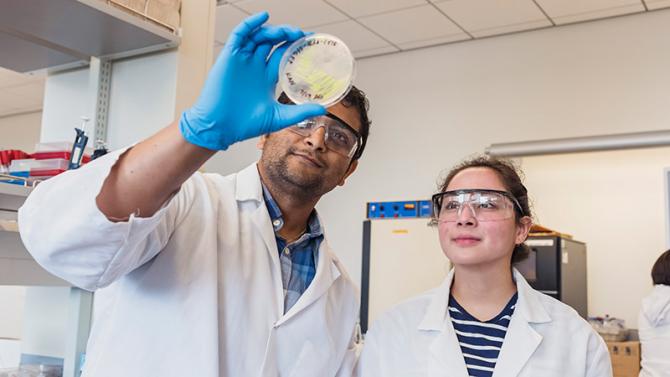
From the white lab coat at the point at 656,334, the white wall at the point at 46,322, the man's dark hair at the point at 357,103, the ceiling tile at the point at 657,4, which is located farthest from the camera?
the ceiling tile at the point at 657,4

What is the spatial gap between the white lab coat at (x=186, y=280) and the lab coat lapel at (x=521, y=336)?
1.31ft

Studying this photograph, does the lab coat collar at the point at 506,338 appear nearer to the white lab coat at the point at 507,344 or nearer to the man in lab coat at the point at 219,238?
the white lab coat at the point at 507,344

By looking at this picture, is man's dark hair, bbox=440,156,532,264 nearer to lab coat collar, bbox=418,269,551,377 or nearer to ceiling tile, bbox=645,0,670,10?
lab coat collar, bbox=418,269,551,377

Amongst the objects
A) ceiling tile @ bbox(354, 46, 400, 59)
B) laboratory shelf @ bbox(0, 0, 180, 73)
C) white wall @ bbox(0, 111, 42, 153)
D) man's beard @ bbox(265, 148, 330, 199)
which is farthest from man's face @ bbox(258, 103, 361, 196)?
white wall @ bbox(0, 111, 42, 153)

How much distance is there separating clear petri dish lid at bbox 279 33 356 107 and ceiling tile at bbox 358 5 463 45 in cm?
316

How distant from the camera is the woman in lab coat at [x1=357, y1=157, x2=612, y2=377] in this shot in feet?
4.89

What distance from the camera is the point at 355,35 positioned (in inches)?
179

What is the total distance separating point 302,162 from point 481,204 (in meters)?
0.54

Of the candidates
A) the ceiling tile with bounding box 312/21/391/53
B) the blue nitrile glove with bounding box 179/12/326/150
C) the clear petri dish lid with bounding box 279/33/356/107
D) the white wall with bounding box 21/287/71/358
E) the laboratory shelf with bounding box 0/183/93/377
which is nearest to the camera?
the blue nitrile glove with bounding box 179/12/326/150

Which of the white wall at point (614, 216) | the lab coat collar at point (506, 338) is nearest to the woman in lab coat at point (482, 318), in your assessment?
the lab coat collar at point (506, 338)

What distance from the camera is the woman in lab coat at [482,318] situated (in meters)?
1.49

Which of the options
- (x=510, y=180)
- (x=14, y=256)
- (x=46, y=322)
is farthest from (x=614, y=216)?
(x=14, y=256)

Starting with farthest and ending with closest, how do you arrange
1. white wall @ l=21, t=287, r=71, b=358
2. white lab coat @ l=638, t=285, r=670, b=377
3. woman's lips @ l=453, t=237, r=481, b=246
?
white lab coat @ l=638, t=285, r=670, b=377, white wall @ l=21, t=287, r=71, b=358, woman's lips @ l=453, t=237, r=481, b=246

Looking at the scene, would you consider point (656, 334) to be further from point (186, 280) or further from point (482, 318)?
point (186, 280)
